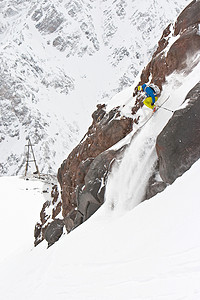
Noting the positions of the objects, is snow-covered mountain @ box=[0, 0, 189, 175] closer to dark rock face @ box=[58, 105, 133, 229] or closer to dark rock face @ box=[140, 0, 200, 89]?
dark rock face @ box=[58, 105, 133, 229]

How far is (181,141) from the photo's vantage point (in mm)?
6020

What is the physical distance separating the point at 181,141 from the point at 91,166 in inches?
152

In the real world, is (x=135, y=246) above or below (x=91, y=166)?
above

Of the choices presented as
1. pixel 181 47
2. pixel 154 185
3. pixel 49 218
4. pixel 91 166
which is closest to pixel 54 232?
pixel 49 218

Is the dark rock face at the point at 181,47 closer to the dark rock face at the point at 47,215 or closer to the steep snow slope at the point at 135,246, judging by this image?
the steep snow slope at the point at 135,246

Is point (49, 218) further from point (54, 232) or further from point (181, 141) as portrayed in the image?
point (181, 141)

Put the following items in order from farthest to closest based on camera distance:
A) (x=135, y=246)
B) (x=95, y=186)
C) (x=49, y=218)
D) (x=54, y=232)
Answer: (x=49, y=218) → (x=54, y=232) → (x=95, y=186) → (x=135, y=246)

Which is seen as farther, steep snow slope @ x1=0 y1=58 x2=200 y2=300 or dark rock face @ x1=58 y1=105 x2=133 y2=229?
dark rock face @ x1=58 y1=105 x2=133 y2=229

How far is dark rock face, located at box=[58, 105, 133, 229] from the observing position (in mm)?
8469

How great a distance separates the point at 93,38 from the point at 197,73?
11633 centimetres

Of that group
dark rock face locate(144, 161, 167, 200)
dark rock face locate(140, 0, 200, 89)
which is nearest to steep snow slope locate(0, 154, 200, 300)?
dark rock face locate(144, 161, 167, 200)

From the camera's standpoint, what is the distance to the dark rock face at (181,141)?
5898 mm

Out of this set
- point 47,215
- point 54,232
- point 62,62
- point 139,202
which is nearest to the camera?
point 139,202

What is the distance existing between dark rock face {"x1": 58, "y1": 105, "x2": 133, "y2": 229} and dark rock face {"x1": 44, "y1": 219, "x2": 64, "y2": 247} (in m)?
0.56
